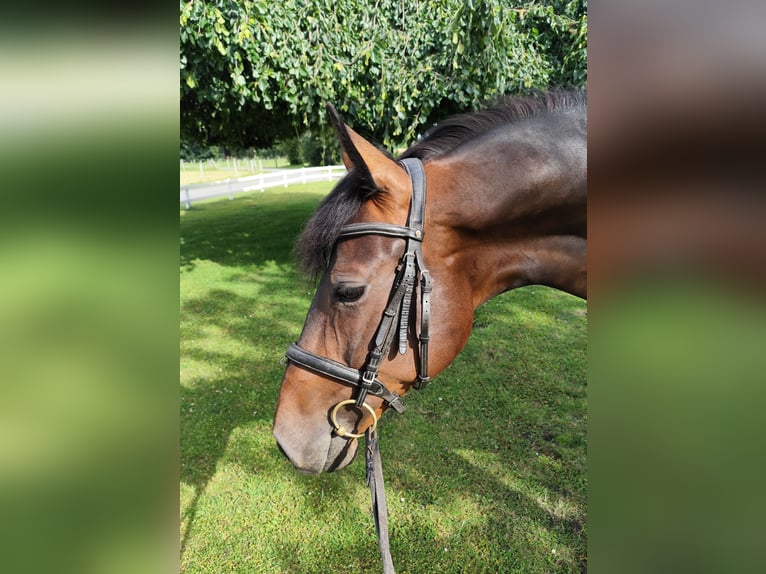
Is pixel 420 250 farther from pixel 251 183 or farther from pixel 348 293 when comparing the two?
pixel 251 183

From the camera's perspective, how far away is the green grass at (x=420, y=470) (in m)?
2.49

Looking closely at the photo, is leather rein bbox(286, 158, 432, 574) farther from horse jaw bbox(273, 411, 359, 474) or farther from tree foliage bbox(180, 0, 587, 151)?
tree foliage bbox(180, 0, 587, 151)

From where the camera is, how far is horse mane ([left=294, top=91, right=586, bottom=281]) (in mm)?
1618

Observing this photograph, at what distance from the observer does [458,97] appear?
577 centimetres

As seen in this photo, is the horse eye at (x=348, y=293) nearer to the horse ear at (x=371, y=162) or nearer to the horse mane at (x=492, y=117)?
the horse ear at (x=371, y=162)

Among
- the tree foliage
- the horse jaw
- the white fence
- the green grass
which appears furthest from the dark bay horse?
the white fence

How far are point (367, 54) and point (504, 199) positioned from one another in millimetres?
5039

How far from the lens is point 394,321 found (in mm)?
1588

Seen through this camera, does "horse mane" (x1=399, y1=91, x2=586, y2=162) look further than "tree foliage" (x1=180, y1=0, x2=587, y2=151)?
No

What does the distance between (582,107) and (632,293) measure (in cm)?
150

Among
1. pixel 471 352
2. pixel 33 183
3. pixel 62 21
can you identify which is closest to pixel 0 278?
pixel 33 183

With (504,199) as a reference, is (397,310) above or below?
below

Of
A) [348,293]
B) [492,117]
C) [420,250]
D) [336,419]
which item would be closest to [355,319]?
[348,293]

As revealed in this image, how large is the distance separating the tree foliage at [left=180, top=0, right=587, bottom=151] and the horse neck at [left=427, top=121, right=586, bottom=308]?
392 cm
